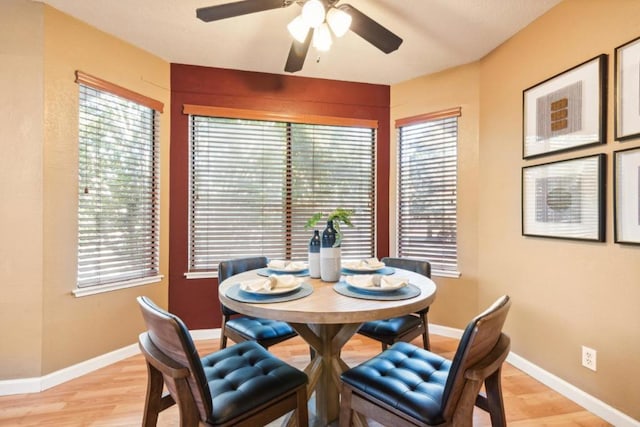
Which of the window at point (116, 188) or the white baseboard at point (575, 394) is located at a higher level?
the window at point (116, 188)

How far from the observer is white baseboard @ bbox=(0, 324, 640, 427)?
177 centimetres

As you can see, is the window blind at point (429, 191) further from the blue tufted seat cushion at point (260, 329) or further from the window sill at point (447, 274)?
the blue tufted seat cushion at point (260, 329)

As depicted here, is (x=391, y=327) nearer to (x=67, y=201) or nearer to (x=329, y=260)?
(x=329, y=260)

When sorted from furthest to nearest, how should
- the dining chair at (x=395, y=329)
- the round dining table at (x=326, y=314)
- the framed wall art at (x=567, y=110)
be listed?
the dining chair at (x=395, y=329) → the framed wall art at (x=567, y=110) → the round dining table at (x=326, y=314)

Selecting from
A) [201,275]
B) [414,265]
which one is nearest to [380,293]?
[414,265]

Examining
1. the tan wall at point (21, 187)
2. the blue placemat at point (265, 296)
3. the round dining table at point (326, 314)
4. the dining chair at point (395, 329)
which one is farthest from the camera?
the tan wall at point (21, 187)

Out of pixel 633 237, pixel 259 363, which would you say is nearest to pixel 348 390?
pixel 259 363

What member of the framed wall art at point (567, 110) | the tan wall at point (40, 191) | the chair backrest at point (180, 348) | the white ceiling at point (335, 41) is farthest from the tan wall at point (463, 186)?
the tan wall at point (40, 191)

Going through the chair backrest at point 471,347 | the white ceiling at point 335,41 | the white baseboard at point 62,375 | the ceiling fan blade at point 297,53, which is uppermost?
the white ceiling at point 335,41

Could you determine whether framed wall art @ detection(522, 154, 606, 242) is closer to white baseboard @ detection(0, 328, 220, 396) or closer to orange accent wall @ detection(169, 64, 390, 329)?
orange accent wall @ detection(169, 64, 390, 329)

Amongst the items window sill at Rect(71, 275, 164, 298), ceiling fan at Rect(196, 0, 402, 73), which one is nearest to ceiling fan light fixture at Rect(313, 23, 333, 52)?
ceiling fan at Rect(196, 0, 402, 73)

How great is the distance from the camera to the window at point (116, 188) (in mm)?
2346

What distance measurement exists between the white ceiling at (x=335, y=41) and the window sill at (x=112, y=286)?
197cm

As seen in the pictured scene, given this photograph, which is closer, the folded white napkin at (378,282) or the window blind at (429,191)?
the folded white napkin at (378,282)
